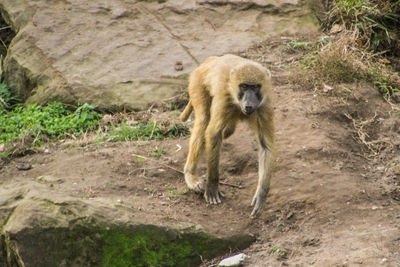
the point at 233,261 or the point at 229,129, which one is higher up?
the point at 229,129

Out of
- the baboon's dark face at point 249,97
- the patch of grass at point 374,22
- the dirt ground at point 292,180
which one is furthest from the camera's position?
the patch of grass at point 374,22

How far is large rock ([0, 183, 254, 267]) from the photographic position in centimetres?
514

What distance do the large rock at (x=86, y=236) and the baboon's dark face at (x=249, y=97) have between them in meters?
1.33

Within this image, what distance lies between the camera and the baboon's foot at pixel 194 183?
6.18 metres

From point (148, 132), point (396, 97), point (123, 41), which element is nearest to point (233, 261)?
point (148, 132)

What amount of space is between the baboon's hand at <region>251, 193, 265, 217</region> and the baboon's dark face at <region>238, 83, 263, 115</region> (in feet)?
3.06

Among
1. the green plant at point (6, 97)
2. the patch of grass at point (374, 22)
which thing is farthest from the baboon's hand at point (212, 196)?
the green plant at point (6, 97)

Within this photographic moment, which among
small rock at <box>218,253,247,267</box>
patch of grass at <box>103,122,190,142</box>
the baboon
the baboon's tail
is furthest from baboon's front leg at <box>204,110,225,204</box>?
patch of grass at <box>103,122,190,142</box>

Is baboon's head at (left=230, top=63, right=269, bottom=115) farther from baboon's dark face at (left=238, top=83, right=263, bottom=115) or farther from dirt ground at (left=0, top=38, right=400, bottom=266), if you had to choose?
dirt ground at (left=0, top=38, right=400, bottom=266)

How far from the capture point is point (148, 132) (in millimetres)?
7656

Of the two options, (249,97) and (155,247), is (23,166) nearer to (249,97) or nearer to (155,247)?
(155,247)

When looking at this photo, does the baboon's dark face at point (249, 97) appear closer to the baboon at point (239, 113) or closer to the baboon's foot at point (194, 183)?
the baboon at point (239, 113)

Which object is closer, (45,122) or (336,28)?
(45,122)

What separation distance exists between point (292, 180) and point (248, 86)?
1317mm
